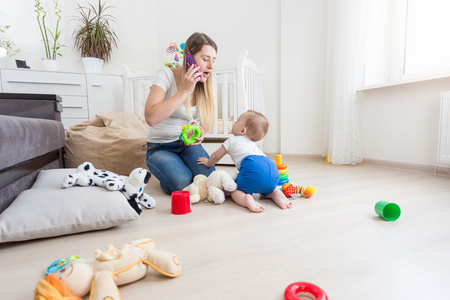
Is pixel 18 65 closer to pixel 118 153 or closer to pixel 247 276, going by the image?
pixel 118 153

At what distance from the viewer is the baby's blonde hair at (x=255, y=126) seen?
1.31 meters

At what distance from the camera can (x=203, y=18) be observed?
10.8 feet

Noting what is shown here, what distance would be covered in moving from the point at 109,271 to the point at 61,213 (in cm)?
40

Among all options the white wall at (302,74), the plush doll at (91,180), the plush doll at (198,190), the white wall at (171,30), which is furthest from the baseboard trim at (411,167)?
the plush doll at (91,180)

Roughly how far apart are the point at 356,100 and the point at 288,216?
1.67m

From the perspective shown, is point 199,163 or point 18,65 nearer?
point 199,163

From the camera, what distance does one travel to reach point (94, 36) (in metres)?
2.91

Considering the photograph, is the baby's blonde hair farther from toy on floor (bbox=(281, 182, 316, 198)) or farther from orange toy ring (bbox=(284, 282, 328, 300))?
orange toy ring (bbox=(284, 282, 328, 300))

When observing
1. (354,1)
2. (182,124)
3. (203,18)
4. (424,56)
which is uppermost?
(203,18)

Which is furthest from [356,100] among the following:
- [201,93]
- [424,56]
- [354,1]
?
[201,93]

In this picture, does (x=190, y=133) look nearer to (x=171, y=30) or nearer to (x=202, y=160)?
(x=202, y=160)

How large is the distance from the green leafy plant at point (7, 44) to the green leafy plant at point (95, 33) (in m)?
0.58

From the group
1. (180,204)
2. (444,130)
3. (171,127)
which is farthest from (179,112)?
(444,130)

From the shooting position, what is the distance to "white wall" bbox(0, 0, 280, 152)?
287 cm
